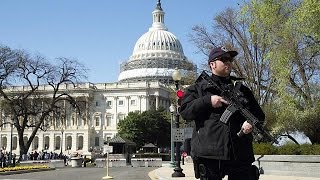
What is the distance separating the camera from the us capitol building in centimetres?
13962

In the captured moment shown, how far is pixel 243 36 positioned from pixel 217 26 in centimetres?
246

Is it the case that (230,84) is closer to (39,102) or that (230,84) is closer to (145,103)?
(39,102)

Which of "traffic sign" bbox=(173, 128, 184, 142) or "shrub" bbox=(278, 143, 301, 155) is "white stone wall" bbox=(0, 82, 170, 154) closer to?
"shrub" bbox=(278, 143, 301, 155)

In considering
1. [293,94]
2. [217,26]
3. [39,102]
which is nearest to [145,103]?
[39,102]

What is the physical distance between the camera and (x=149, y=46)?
525 feet

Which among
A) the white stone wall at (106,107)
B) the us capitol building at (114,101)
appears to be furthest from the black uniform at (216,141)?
the white stone wall at (106,107)

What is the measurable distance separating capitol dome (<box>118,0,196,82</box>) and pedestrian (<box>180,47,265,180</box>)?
141 metres

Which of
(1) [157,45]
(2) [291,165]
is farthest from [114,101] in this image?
(2) [291,165]

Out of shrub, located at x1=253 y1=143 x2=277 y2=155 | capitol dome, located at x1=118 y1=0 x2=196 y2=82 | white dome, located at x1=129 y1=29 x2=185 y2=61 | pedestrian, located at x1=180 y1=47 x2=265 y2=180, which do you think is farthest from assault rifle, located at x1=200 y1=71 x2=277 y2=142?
white dome, located at x1=129 y1=29 x2=185 y2=61

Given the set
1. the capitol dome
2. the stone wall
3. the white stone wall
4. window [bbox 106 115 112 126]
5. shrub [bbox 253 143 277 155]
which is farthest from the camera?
the capitol dome

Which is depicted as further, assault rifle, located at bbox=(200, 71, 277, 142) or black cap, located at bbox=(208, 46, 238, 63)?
black cap, located at bbox=(208, 46, 238, 63)

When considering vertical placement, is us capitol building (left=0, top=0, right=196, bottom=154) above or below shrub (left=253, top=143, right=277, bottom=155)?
above

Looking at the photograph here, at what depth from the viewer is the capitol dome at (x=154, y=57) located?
502ft

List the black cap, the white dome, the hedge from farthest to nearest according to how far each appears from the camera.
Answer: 1. the white dome
2. the hedge
3. the black cap
